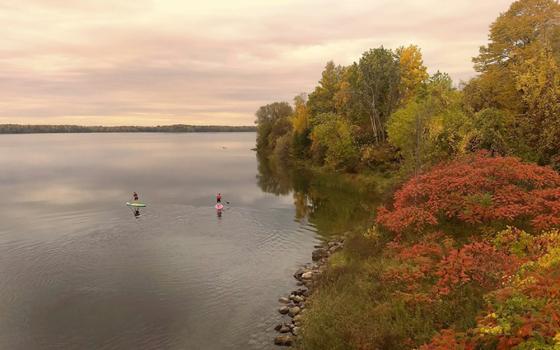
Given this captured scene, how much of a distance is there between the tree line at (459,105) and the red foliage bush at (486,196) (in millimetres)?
8515

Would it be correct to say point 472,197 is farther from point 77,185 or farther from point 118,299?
point 77,185

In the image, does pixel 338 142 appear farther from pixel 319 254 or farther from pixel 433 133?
pixel 319 254

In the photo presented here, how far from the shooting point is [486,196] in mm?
19031

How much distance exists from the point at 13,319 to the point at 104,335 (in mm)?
6000

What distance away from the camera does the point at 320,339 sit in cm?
1620

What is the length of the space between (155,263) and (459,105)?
1388 inches

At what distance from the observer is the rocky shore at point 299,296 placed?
19.4 m

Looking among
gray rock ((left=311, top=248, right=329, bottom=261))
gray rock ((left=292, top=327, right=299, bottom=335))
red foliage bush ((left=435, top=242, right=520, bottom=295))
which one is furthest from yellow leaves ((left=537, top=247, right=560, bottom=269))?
gray rock ((left=311, top=248, right=329, bottom=261))

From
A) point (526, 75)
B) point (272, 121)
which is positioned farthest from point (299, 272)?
point (272, 121)

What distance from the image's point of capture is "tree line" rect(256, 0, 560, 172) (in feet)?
97.0

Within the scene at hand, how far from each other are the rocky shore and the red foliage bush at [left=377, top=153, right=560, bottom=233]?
654 cm

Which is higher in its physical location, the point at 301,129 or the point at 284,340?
the point at 301,129

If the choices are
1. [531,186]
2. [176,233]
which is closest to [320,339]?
[531,186]

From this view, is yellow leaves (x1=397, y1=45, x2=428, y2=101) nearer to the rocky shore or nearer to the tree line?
the tree line
